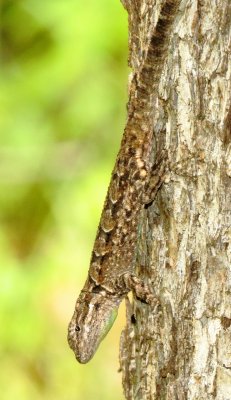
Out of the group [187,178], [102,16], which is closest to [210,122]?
[187,178]

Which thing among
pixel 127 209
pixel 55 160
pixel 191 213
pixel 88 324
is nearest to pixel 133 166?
pixel 127 209

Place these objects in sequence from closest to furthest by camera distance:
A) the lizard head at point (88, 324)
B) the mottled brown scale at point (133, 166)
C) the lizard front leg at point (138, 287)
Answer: the mottled brown scale at point (133, 166), the lizard front leg at point (138, 287), the lizard head at point (88, 324)

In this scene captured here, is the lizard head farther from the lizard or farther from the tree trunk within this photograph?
the tree trunk

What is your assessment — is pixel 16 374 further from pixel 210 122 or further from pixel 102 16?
pixel 210 122

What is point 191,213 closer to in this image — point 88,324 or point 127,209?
point 127,209

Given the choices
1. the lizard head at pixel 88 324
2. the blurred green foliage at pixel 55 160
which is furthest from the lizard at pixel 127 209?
the blurred green foliage at pixel 55 160

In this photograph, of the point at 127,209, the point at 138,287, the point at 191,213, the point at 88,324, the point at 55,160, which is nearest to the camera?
the point at 191,213

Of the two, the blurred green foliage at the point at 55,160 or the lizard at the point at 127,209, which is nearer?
the lizard at the point at 127,209

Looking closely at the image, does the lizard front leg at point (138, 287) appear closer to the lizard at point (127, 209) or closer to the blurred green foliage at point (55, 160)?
the lizard at point (127, 209)

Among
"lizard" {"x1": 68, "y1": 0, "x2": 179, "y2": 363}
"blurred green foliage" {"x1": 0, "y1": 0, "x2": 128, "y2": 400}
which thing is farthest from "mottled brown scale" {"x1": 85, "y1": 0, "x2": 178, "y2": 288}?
"blurred green foliage" {"x1": 0, "y1": 0, "x2": 128, "y2": 400}
